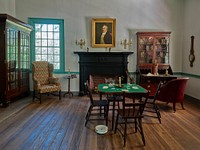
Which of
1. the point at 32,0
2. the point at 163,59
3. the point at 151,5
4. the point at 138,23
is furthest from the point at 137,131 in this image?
the point at 32,0

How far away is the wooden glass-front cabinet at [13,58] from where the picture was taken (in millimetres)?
5102

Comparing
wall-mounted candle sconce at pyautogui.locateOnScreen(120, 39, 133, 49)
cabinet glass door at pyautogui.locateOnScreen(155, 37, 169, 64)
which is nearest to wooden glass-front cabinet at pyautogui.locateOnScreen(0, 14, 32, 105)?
wall-mounted candle sconce at pyautogui.locateOnScreen(120, 39, 133, 49)

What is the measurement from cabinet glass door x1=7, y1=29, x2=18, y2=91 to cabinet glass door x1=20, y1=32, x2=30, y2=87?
31 cm

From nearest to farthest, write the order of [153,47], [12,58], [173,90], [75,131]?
[75,131] → [173,90] → [12,58] → [153,47]

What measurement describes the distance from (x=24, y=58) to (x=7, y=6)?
171 centimetres

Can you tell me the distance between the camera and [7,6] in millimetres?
6219

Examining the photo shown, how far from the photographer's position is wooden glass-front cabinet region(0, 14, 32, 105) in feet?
16.7

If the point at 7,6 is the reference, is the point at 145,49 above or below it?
below

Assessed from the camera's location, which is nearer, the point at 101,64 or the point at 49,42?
the point at 101,64

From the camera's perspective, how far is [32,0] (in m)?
6.71

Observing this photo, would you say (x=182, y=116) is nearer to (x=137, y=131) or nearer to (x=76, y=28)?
(x=137, y=131)

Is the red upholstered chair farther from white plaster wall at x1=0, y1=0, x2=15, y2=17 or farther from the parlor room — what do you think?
white plaster wall at x1=0, y1=0, x2=15, y2=17

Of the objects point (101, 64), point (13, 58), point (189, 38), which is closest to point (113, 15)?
point (101, 64)

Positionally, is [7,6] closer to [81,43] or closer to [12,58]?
[12,58]
